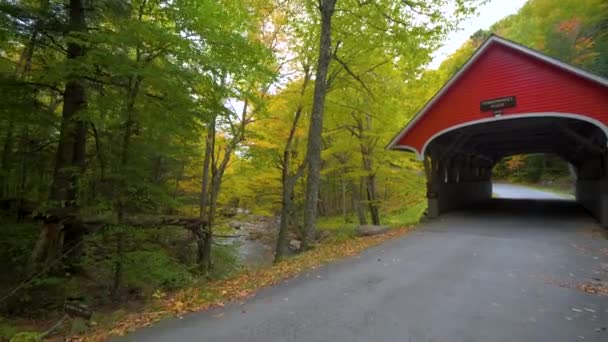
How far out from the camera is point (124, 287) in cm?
673

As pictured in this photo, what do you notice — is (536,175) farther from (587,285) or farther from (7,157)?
(7,157)

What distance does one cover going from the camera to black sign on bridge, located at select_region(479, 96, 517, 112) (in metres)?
9.34

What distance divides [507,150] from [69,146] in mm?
20119

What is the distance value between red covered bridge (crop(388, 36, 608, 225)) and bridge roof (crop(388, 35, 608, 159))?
0.02m

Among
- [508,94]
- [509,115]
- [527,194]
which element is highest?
[508,94]

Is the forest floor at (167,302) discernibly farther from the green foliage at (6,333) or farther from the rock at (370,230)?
the rock at (370,230)

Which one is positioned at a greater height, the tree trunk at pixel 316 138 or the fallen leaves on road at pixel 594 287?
the tree trunk at pixel 316 138

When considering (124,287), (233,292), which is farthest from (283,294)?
(124,287)

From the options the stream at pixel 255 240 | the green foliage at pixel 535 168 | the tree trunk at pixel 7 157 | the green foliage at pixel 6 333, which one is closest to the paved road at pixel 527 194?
the green foliage at pixel 535 168

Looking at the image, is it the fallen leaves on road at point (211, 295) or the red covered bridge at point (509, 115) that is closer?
the fallen leaves on road at point (211, 295)

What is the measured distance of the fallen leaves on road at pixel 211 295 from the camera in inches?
142

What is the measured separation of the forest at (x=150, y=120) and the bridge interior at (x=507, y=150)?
174 centimetres

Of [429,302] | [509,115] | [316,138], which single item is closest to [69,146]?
[316,138]

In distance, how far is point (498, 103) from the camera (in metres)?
9.57
